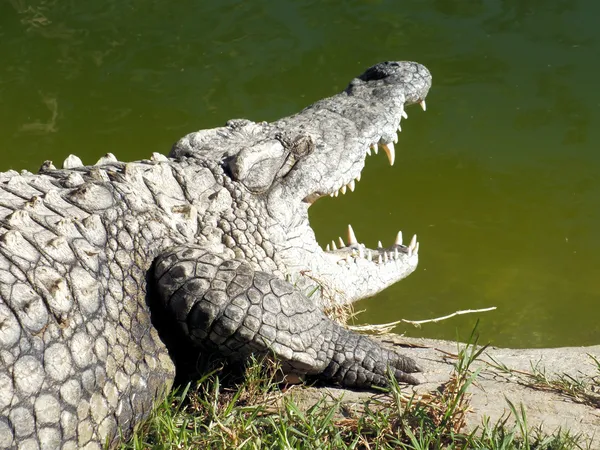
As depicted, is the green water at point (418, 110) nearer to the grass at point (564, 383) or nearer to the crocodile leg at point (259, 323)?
the grass at point (564, 383)

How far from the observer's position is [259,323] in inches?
121

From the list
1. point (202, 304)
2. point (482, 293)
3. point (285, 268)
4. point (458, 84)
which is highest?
point (202, 304)

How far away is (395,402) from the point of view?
113 inches

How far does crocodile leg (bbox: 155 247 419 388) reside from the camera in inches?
121

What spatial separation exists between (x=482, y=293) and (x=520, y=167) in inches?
58.6

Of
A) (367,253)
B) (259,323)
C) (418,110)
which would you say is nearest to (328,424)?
(259,323)

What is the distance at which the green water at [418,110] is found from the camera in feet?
18.6

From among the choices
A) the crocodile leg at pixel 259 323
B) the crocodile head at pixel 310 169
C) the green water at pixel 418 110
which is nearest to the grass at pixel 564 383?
the crocodile leg at pixel 259 323

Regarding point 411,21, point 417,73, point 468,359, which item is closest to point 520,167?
point 417,73

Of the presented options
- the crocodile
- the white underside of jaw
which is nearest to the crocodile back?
the crocodile

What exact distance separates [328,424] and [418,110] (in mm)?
5099

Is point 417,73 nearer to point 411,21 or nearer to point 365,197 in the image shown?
point 365,197

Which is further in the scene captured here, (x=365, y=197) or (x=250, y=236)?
(x=365, y=197)

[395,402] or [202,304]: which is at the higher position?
[202,304]
